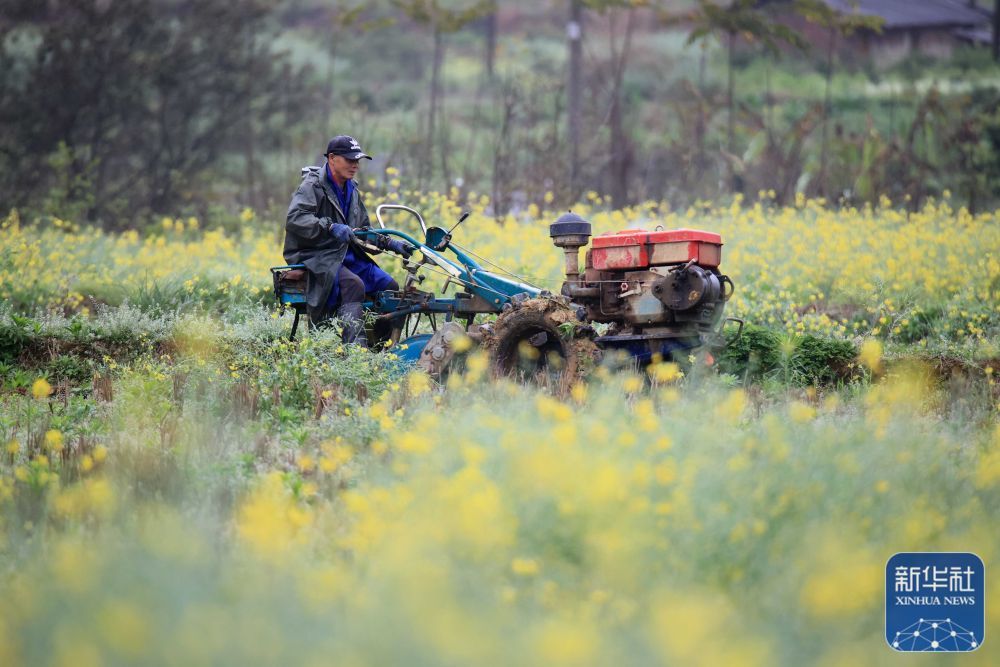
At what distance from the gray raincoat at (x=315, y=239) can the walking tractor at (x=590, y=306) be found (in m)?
0.24

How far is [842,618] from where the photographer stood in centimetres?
371

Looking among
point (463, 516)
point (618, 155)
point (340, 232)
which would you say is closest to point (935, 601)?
point (463, 516)

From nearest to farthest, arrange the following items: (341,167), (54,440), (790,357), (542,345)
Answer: (54,440) < (542,345) < (341,167) < (790,357)

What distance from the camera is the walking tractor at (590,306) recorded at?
7.48m

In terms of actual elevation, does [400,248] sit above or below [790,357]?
above

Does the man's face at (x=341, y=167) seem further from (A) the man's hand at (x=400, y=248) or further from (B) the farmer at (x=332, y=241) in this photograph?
(A) the man's hand at (x=400, y=248)

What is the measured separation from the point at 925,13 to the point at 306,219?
30412mm

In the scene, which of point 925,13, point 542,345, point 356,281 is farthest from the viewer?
point 925,13

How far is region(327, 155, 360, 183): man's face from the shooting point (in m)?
8.39

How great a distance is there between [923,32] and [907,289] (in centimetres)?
2479

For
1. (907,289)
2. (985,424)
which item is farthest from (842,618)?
(907,289)

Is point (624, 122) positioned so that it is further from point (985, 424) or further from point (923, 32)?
point (985, 424)

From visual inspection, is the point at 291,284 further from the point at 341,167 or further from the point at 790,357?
the point at 790,357

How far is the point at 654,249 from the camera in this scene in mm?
7762
